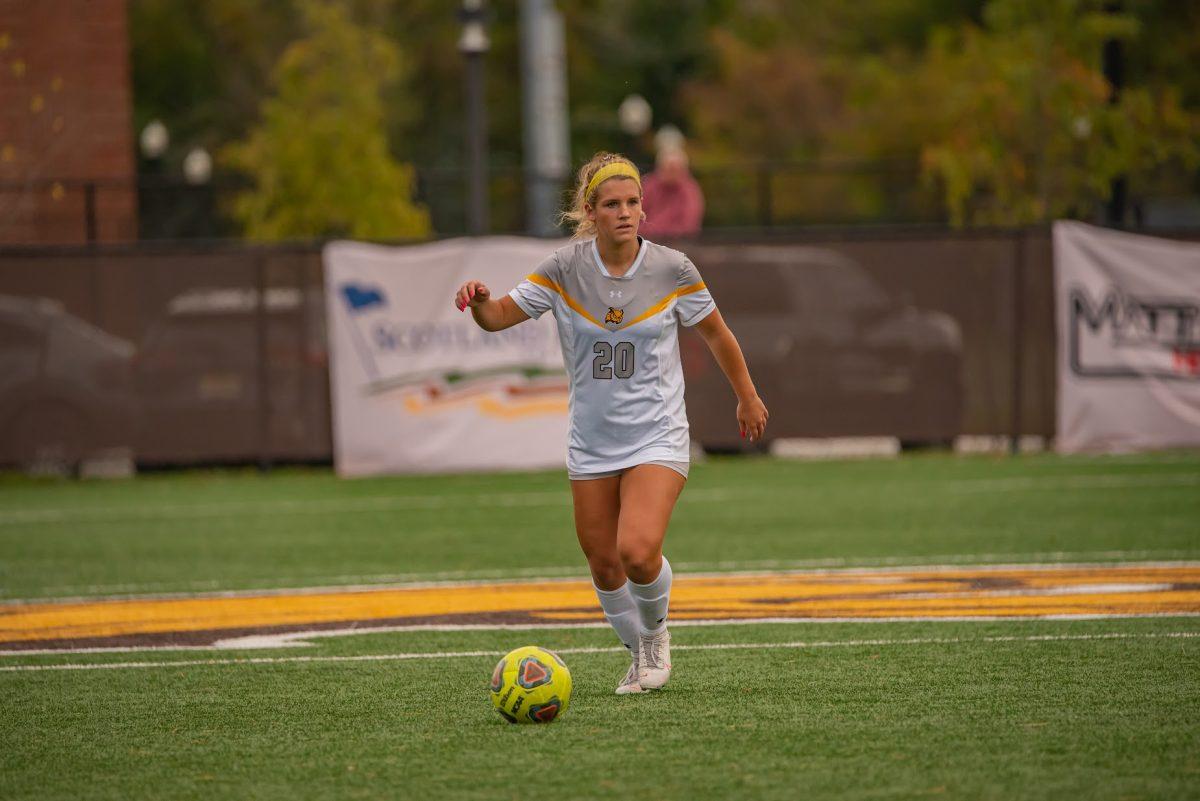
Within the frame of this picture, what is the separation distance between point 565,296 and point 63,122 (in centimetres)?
1229

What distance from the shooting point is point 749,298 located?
655 inches


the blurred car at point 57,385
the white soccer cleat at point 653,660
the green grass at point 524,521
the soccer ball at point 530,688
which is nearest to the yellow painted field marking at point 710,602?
the green grass at point 524,521

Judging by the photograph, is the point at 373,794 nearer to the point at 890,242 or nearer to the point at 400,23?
the point at 890,242

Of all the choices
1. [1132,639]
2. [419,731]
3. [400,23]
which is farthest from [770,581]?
[400,23]

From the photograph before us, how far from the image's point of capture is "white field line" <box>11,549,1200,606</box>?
33.3 feet

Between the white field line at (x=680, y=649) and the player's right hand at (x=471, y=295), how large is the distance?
6.15ft

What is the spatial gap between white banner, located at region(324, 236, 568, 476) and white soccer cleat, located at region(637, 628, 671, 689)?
358 inches

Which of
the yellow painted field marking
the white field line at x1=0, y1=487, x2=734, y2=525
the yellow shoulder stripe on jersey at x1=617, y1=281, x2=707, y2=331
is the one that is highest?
the yellow shoulder stripe on jersey at x1=617, y1=281, x2=707, y2=331

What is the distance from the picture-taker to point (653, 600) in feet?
22.3

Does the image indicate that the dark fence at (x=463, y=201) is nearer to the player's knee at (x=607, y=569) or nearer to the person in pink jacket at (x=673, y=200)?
the person in pink jacket at (x=673, y=200)

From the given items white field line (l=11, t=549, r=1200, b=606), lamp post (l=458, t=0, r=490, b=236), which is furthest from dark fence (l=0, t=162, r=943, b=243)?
white field line (l=11, t=549, r=1200, b=606)

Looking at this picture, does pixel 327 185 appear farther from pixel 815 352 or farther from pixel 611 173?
pixel 611 173

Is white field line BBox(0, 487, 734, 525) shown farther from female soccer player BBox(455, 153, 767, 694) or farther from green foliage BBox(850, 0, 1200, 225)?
green foliage BBox(850, 0, 1200, 225)

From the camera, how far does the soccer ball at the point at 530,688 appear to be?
6258mm
